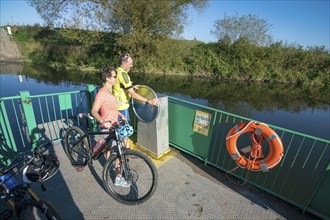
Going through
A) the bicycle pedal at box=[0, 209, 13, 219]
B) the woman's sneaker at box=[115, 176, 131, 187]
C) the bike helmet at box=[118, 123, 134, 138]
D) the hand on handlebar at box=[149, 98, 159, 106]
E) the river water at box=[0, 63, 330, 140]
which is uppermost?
the hand on handlebar at box=[149, 98, 159, 106]

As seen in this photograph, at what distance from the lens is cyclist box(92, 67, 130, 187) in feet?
7.25

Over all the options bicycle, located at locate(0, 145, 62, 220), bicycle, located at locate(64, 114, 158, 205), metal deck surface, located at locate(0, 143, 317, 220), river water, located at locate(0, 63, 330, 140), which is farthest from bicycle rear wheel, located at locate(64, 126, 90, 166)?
river water, located at locate(0, 63, 330, 140)

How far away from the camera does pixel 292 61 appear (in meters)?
18.0

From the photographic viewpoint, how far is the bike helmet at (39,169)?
171cm

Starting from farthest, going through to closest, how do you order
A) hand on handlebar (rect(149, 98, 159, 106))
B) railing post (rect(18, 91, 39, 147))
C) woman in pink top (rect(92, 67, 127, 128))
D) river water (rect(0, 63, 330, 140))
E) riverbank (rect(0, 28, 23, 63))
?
riverbank (rect(0, 28, 23, 63))
river water (rect(0, 63, 330, 140))
railing post (rect(18, 91, 39, 147))
hand on handlebar (rect(149, 98, 159, 106))
woman in pink top (rect(92, 67, 127, 128))

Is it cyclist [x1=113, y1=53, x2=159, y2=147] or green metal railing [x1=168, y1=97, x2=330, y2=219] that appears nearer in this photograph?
green metal railing [x1=168, y1=97, x2=330, y2=219]

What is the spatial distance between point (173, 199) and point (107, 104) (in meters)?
1.60

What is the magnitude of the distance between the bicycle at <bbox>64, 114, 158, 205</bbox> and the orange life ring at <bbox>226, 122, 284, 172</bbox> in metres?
1.26

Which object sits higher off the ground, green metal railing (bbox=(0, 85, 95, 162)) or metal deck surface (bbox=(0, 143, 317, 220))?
green metal railing (bbox=(0, 85, 95, 162))

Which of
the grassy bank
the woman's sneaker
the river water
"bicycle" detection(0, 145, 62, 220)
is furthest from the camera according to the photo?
the grassy bank

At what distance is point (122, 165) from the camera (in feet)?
7.43

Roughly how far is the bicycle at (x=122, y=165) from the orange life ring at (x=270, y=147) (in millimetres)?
1257

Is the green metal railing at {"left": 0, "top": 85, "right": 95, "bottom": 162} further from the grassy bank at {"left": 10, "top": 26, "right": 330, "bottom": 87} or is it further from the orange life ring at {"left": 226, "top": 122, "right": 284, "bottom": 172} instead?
the grassy bank at {"left": 10, "top": 26, "right": 330, "bottom": 87}

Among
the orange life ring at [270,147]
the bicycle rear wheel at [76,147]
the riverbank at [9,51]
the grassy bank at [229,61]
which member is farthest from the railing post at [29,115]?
the riverbank at [9,51]
